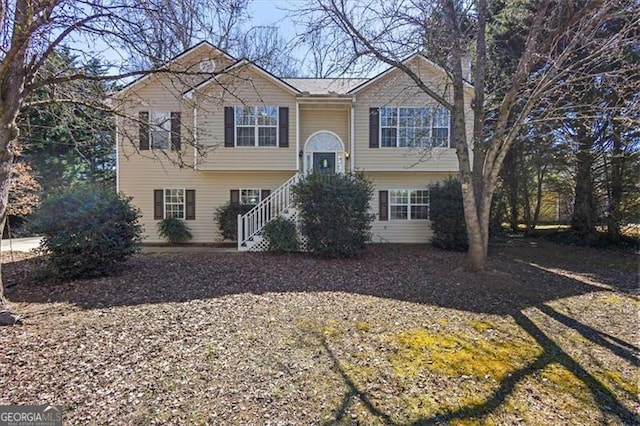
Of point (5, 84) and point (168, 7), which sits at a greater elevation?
point (168, 7)

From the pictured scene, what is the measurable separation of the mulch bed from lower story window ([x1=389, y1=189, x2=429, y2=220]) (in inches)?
248

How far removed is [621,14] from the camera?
6.31 meters

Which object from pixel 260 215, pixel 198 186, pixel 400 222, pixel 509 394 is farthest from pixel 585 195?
pixel 198 186

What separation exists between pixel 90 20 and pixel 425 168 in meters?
11.1

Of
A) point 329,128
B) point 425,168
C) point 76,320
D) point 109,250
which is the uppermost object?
point 329,128

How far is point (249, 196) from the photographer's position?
13.9m

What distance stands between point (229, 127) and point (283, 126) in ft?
6.65

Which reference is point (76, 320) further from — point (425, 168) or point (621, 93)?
point (425, 168)

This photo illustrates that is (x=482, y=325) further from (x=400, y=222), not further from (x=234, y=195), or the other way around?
(x=234, y=195)

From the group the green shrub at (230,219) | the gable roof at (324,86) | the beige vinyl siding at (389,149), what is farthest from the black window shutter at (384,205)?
the green shrub at (230,219)

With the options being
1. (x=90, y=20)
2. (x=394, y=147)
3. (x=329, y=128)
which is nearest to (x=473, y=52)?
(x=394, y=147)

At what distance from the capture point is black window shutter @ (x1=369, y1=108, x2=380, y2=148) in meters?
13.2

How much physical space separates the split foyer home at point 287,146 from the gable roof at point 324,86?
0.13 metres

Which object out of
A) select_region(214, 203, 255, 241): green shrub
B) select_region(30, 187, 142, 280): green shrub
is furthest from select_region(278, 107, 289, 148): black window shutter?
select_region(30, 187, 142, 280): green shrub
